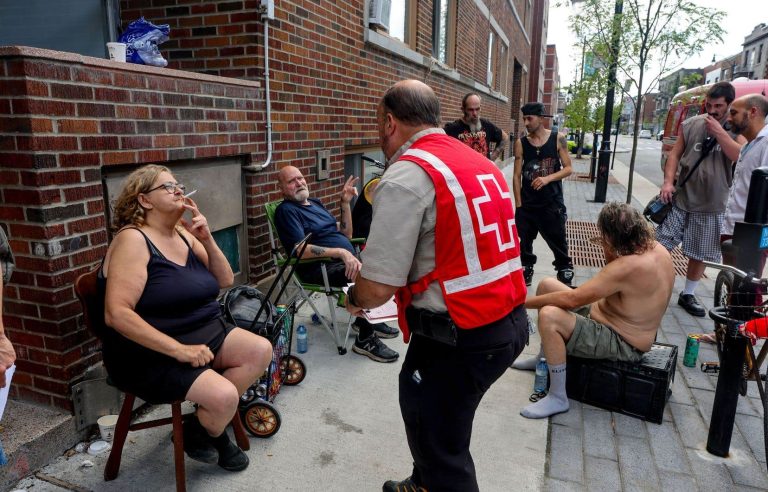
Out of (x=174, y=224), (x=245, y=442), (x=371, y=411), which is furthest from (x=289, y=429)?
A: (x=174, y=224)

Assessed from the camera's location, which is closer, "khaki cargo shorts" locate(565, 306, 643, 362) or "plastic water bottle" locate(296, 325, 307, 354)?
"khaki cargo shorts" locate(565, 306, 643, 362)

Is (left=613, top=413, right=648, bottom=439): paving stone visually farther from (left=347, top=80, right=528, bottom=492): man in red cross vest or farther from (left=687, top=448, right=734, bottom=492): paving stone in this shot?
(left=347, top=80, right=528, bottom=492): man in red cross vest

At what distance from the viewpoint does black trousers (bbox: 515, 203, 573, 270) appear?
5.76 m

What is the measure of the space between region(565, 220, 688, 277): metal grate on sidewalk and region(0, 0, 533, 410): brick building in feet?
10.6

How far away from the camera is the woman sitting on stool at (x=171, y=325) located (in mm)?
2428

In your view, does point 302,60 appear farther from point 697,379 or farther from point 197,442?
point 697,379

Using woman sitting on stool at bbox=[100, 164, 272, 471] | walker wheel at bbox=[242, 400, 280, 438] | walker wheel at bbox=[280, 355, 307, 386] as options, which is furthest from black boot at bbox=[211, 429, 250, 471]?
walker wheel at bbox=[280, 355, 307, 386]

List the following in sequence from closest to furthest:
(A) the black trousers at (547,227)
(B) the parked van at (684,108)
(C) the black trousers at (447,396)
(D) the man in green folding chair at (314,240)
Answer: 1. (C) the black trousers at (447,396)
2. (D) the man in green folding chair at (314,240)
3. (A) the black trousers at (547,227)
4. (B) the parked van at (684,108)

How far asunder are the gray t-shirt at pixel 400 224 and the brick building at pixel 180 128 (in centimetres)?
181

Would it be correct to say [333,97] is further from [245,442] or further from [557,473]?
[557,473]

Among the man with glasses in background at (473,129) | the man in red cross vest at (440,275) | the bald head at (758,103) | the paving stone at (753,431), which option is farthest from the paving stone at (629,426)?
the man with glasses in background at (473,129)

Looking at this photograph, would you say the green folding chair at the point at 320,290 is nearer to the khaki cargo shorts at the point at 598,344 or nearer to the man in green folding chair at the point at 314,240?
the man in green folding chair at the point at 314,240

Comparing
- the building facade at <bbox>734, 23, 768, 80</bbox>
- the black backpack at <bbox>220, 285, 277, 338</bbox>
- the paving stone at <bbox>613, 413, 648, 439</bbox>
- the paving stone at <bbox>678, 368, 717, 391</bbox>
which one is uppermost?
the building facade at <bbox>734, 23, 768, 80</bbox>

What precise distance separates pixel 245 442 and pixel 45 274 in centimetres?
137
